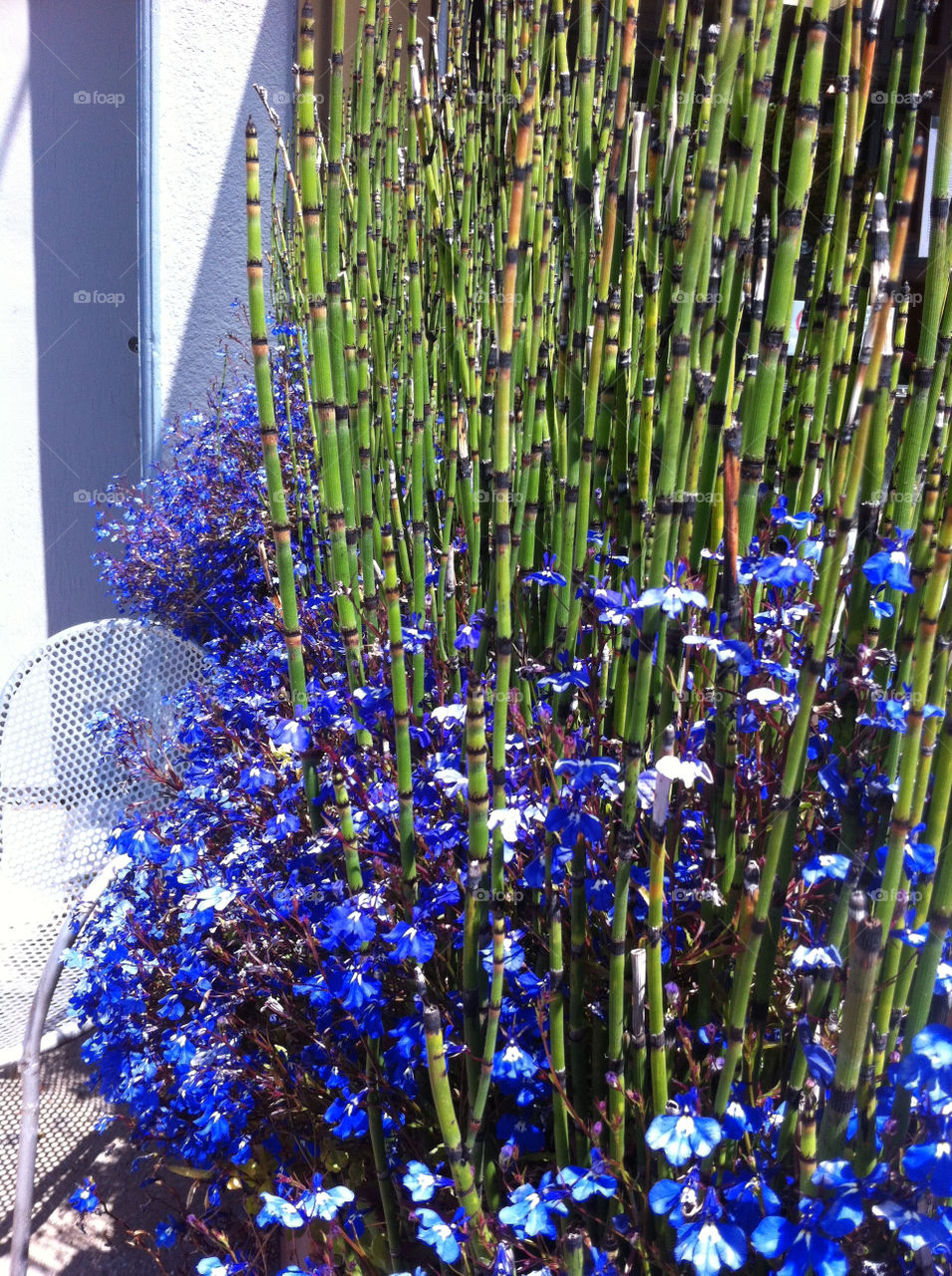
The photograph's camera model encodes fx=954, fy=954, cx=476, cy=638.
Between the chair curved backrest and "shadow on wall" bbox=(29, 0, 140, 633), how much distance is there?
1551 mm

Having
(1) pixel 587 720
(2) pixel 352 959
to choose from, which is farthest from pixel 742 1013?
(1) pixel 587 720

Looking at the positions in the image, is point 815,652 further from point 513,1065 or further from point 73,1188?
point 73,1188

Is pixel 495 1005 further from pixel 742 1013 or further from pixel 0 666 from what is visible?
Result: pixel 0 666

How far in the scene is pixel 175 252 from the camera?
2986 millimetres

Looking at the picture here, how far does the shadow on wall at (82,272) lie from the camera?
9.82ft

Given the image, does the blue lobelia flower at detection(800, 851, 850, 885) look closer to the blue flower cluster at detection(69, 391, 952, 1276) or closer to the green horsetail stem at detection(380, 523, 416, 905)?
the blue flower cluster at detection(69, 391, 952, 1276)

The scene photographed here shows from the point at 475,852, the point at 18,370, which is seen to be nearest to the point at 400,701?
the point at 475,852

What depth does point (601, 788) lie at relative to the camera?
77cm

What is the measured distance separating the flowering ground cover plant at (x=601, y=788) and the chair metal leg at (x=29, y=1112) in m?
0.10

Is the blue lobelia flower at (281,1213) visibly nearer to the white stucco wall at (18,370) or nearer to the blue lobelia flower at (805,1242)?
the blue lobelia flower at (805,1242)

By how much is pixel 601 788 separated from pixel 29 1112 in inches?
37.5

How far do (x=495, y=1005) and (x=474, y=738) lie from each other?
206mm

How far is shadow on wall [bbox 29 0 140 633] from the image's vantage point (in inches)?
118
